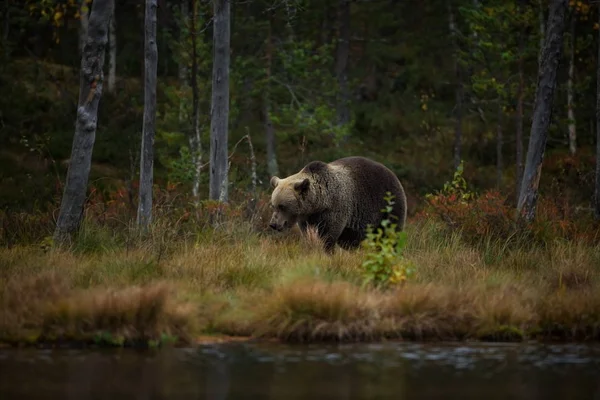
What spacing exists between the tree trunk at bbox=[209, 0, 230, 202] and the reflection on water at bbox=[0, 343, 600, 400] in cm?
711

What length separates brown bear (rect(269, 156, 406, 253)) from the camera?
492 inches

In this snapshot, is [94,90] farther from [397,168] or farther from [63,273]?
[397,168]

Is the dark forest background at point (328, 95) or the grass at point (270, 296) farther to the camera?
the dark forest background at point (328, 95)

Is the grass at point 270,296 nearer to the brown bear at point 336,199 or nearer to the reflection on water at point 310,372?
the reflection on water at point 310,372

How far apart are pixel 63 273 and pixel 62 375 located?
2.59 meters

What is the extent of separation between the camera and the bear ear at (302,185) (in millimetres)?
12422

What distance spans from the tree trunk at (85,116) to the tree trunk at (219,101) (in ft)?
11.5

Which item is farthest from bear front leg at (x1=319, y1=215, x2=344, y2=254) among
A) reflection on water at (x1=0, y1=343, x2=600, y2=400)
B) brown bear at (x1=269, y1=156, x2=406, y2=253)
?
reflection on water at (x1=0, y1=343, x2=600, y2=400)

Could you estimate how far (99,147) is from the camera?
29.0m

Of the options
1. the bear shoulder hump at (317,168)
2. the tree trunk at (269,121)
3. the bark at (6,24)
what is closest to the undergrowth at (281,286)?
the bear shoulder hump at (317,168)

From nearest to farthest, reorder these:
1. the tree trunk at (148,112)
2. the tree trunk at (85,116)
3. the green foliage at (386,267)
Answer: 1. the green foliage at (386,267)
2. the tree trunk at (85,116)
3. the tree trunk at (148,112)

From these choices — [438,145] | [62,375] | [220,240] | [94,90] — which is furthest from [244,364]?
[438,145]

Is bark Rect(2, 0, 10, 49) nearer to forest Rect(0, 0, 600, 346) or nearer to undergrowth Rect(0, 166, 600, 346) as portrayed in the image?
forest Rect(0, 0, 600, 346)

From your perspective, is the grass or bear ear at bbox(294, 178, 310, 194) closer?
the grass
